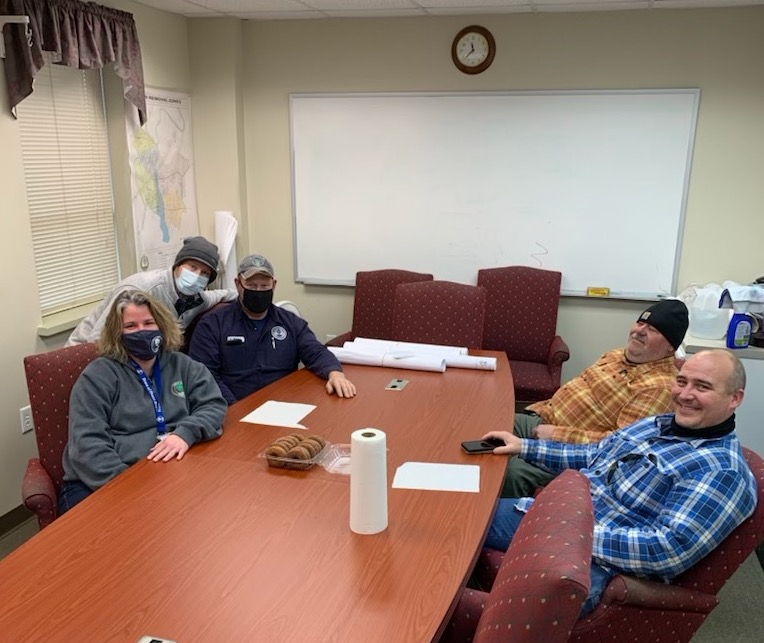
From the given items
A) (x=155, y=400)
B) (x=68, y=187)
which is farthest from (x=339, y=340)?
(x=155, y=400)

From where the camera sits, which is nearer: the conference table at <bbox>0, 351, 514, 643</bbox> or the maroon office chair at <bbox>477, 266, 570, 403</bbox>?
the conference table at <bbox>0, 351, 514, 643</bbox>

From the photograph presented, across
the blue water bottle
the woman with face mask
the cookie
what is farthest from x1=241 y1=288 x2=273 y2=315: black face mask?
the blue water bottle

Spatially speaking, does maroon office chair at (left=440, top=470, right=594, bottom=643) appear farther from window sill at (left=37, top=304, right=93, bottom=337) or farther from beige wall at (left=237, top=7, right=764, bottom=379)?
beige wall at (left=237, top=7, right=764, bottom=379)

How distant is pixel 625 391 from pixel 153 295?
6.40 feet

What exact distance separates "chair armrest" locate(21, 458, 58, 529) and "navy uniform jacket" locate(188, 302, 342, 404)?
32.9 inches

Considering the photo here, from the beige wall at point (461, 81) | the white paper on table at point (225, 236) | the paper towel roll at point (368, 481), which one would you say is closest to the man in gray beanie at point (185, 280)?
the beige wall at point (461, 81)

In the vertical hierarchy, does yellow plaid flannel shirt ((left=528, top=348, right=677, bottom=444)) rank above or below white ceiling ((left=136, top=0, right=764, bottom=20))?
below

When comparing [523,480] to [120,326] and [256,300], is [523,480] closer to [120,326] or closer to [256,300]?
[256,300]

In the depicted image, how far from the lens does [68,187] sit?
3.41 metres

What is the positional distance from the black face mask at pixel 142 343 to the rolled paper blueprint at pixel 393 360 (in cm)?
104

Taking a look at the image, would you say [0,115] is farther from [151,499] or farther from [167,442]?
[151,499]

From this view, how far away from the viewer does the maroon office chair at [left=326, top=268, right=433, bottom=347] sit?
425cm

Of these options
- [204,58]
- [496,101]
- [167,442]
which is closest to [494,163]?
[496,101]

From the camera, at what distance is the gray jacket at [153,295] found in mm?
2795
